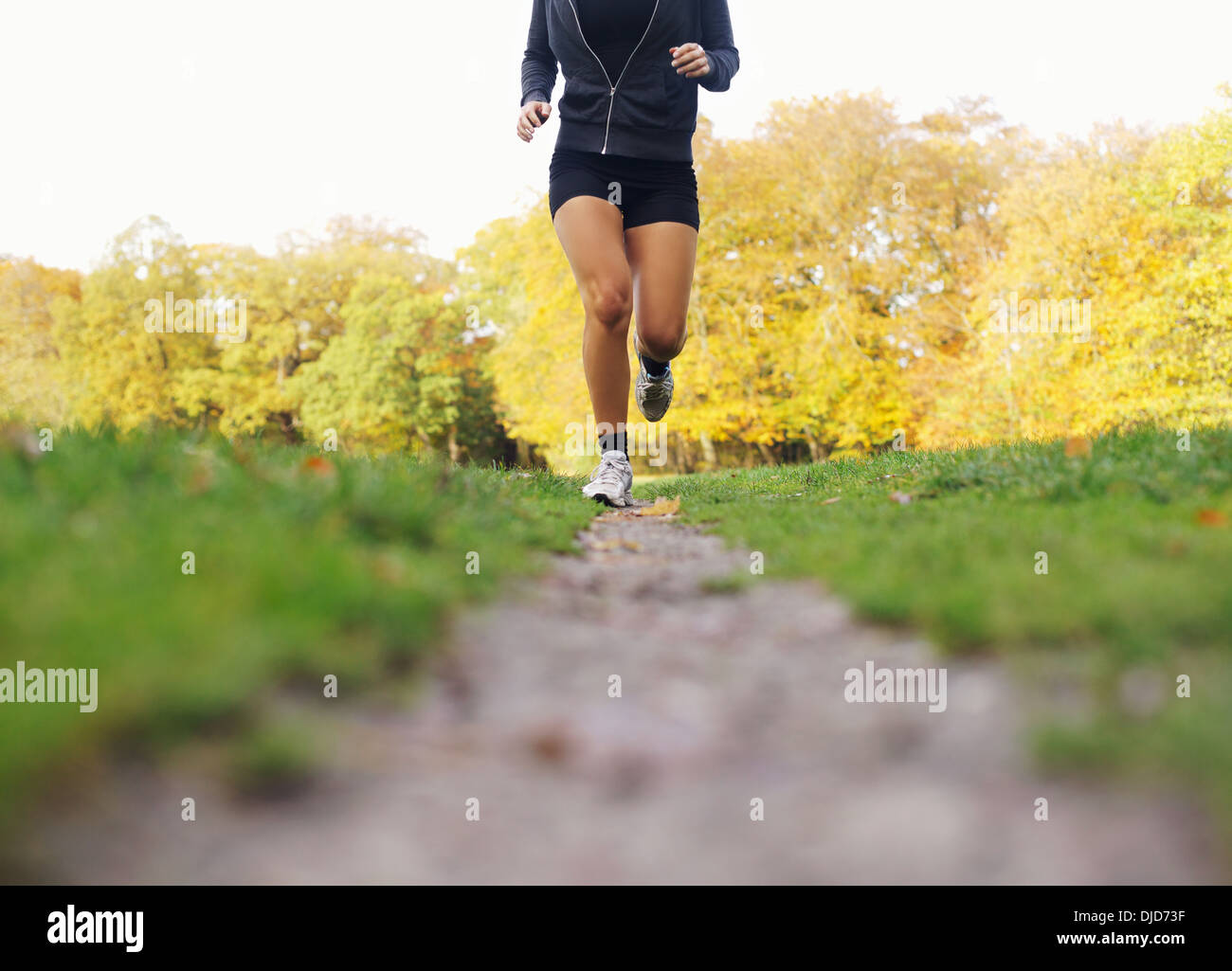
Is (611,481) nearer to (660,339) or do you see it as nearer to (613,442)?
(613,442)

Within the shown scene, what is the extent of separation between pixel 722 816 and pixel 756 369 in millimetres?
24031

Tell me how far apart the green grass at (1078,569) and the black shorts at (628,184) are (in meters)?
2.05

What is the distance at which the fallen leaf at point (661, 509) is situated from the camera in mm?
4965

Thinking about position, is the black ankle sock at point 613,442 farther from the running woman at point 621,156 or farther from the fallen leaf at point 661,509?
the fallen leaf at point 661,509

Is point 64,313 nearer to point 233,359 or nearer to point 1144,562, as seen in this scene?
point 233,359

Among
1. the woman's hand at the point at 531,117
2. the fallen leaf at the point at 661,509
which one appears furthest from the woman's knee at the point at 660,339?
the woman's hand at the point at 531,117

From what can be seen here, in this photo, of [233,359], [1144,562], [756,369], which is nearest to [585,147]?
[1144,562]

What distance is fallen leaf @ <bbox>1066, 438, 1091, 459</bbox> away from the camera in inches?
165

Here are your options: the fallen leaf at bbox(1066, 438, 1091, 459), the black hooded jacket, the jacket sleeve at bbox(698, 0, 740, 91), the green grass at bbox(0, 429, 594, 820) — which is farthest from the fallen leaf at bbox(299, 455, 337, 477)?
the jacket sleeve at bbox(698, 0, 740, 91)

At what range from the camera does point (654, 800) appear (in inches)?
55.2

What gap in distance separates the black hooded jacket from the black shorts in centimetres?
6

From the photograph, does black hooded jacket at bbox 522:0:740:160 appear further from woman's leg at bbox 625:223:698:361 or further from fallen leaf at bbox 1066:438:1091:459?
fallen leaf at bbox 1066:438:1091:459

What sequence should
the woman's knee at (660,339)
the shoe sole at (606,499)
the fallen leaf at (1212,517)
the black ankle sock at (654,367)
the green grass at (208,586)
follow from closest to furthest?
the green grass at (208,586)
the fallen leaf at (1212,517)
the shoe sole at (606,499)
the woman's knee at (660,339)
the black ankle sock at (654,367)
